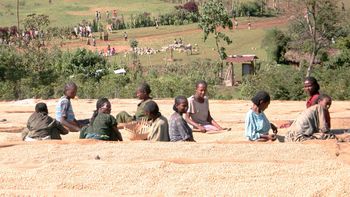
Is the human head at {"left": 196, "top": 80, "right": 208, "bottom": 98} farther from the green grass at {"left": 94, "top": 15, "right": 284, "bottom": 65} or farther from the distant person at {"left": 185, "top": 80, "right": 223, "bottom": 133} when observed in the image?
the green grass at {"left": 94, "top": 15, "right": 284, "bottom": 65}

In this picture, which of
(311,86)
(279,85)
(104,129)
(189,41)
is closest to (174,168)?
(104,129)

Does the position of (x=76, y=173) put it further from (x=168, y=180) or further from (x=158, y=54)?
(x=158, y=54)

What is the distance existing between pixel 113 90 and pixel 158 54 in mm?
21917

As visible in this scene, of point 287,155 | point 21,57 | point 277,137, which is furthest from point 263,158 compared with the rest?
point 21,57

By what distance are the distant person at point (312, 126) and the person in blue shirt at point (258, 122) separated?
0.40 metres

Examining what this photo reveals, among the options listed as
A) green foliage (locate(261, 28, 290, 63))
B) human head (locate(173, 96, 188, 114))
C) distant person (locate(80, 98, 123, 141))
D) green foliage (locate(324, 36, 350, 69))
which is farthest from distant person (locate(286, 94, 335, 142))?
green foliage (locate(261, 28, 290, 63))

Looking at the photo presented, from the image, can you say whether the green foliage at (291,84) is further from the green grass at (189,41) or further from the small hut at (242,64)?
the green grass at (189,41)

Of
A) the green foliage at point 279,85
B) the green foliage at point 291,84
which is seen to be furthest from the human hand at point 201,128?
the green foliage at point 279,85

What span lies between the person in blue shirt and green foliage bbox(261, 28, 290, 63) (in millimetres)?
29630

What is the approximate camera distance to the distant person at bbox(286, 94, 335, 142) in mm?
10094

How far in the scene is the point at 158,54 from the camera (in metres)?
46.4

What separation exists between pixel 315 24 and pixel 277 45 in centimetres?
421

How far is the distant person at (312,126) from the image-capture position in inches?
397

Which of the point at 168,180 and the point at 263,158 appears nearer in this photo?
the point at 168,180
